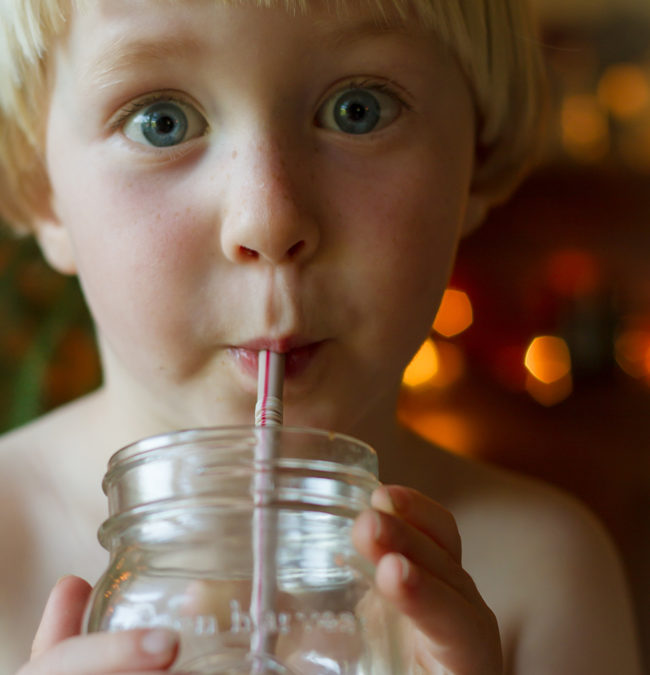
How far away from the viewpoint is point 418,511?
0.49m

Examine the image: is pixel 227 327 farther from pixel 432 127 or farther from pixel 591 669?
pixel 591 669

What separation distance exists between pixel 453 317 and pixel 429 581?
1578 mm

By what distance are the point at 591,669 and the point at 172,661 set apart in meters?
0.52

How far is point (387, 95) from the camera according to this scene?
0.70 meters

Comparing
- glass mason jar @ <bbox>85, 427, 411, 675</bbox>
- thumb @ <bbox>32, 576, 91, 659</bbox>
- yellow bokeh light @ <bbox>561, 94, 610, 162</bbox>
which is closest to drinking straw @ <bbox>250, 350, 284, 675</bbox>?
glass mason jar @ <bbox>85, 427, 411, 675</bbox>

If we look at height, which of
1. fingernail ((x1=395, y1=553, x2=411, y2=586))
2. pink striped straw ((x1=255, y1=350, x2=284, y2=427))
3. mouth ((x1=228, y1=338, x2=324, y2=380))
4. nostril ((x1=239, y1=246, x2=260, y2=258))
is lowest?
fingernail ((x1=395, y1=553, x2=411, y2=586))

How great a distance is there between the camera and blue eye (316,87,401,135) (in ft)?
2.19

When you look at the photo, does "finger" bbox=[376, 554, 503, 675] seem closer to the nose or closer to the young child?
the young child

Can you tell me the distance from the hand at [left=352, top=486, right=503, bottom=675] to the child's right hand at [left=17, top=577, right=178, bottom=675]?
4.0 inches

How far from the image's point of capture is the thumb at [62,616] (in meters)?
0.50

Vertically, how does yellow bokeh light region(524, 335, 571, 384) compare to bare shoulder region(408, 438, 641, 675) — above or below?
above

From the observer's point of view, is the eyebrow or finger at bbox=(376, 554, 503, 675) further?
the eyebrow

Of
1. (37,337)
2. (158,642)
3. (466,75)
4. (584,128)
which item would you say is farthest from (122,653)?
(584,128)

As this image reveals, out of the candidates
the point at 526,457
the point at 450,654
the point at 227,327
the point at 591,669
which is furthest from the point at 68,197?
the point at 526,457
